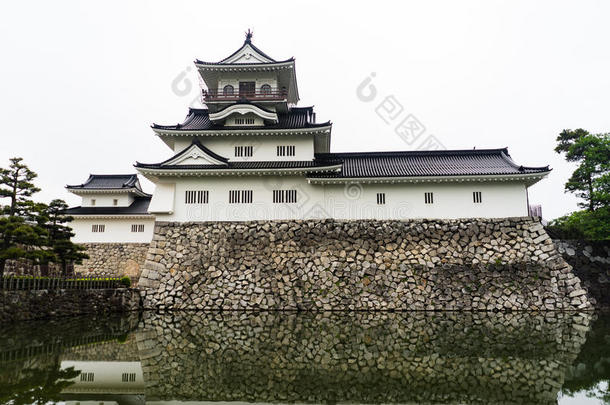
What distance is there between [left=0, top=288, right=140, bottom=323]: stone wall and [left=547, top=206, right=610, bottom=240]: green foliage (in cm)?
2038

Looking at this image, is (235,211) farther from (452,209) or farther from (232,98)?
(452,209)

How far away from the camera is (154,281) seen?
16.1m

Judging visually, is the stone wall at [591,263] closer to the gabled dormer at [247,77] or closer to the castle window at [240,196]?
the castle window at [240,196]

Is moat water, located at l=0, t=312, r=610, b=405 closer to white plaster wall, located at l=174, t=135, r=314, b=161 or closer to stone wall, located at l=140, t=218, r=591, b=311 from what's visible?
stone wall, located at l=140, t=218, r=591, b=311

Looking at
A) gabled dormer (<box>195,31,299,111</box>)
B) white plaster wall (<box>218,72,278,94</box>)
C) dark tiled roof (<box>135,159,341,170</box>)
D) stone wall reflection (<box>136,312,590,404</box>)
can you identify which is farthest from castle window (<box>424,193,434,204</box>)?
white plaster wall (<box>218,72,278,94</box>)

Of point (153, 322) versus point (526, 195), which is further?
point (526, 195)

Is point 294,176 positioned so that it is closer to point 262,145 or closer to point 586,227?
point 262,145

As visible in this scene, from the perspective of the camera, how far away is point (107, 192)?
2473 centimetres

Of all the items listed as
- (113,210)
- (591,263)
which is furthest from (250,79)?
(591,263)

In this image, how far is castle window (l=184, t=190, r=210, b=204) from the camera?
17.2 m

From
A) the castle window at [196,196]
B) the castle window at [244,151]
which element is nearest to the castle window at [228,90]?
the castle window at [244,151]

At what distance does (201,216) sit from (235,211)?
1523 mm

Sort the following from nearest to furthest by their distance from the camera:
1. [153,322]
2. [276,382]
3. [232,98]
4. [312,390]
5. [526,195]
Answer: [312,390] < [276,382] < [153,322] < [526,195] < [232,98]

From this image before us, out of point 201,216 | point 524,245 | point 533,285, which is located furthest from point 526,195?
point 201,216
